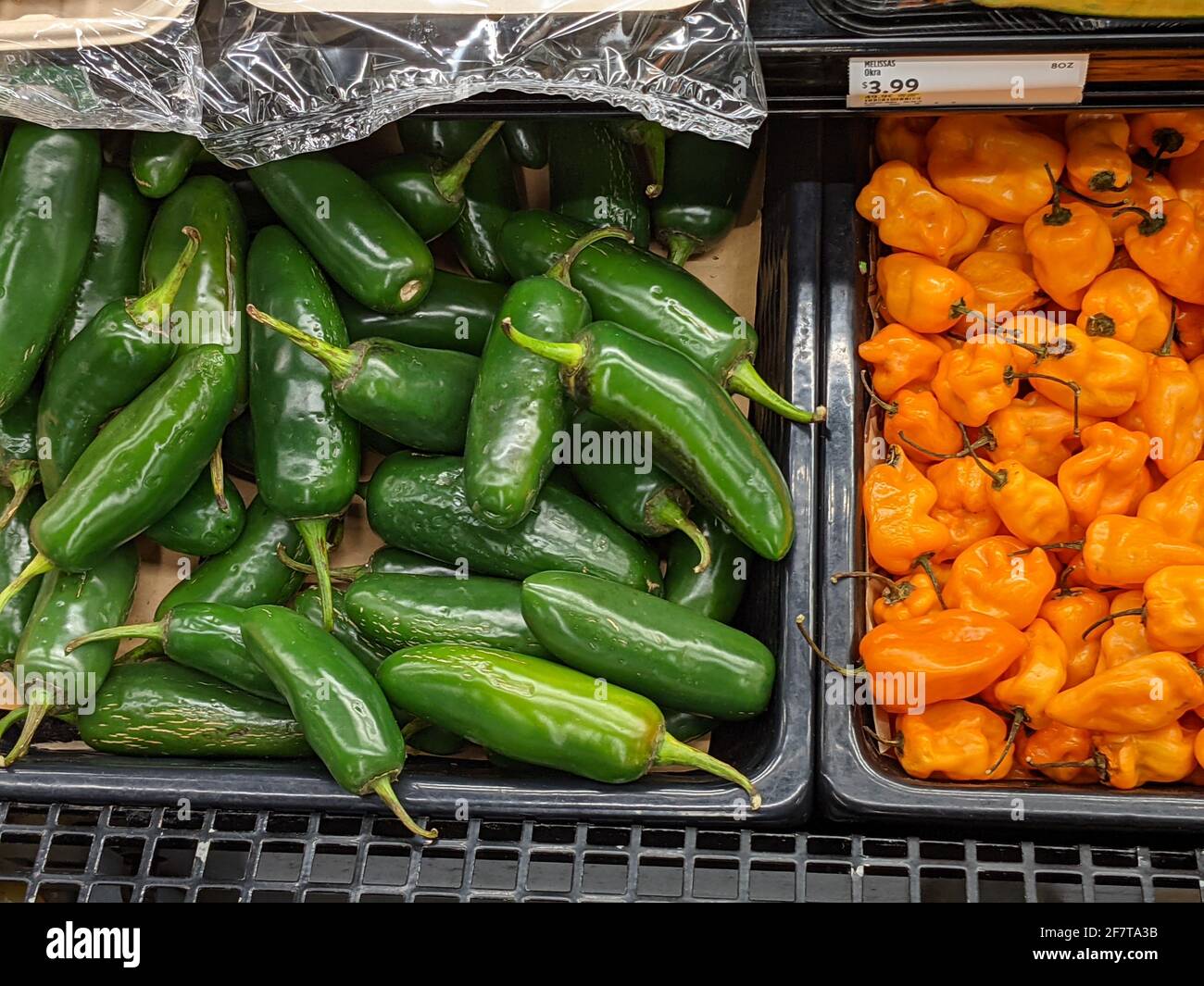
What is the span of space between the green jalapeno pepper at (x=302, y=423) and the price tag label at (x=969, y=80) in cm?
88

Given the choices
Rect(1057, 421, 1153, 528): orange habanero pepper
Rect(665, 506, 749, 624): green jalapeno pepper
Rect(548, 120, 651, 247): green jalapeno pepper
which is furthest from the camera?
Rect(548, 120, 651, 247): green jalapeno pepper

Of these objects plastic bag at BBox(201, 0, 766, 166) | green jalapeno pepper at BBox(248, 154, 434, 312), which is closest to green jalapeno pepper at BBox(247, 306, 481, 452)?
green jalapeno pepper at BBox(248, 154, 434, 312)

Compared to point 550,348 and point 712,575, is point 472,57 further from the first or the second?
point 712,575

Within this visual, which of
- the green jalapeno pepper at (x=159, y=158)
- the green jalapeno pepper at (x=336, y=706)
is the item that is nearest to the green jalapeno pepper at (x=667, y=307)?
the green jalapeno pepper at (x=159, y=158)

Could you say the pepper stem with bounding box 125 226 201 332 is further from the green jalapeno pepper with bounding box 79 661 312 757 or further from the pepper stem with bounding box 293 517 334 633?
the green jalapeno pepper with bounding box 79 661 312 757

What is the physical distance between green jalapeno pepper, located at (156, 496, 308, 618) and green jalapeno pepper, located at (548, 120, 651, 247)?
2.42 feet

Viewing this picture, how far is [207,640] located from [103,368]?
1.49 feet

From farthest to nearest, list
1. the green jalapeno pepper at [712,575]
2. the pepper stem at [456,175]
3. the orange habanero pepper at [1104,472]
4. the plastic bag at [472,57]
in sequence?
the pepper stem at [456,175] < the green jalapeno pepper at [712,575] < the orange habanero pepper at [1104,472] < the plastic bag at [472,57]

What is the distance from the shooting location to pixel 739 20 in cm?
150

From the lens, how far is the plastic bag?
4.92ft

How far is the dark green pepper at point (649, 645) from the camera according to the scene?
5.29 feet

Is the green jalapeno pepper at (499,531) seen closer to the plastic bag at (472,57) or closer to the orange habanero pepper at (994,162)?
the plastic bag at (472,57)
